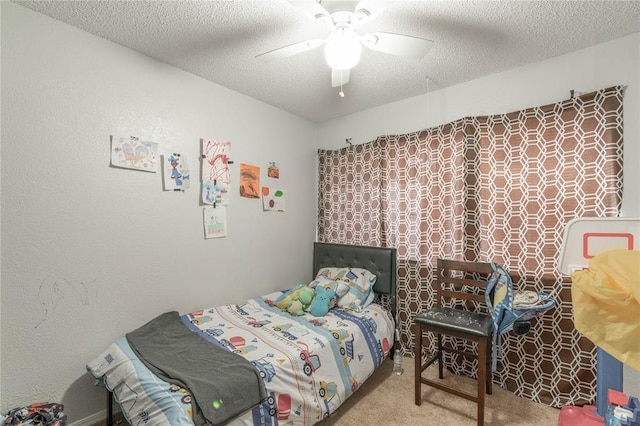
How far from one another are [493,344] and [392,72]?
7.36ft

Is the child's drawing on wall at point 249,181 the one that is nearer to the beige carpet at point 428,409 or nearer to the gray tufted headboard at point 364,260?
the gray tufted headboard at point 364,260

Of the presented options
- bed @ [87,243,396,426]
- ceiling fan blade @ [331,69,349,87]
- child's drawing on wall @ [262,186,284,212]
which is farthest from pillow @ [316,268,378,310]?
ceiling fan blade @ [331,69,349,87]

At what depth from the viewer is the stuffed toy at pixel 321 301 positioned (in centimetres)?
247

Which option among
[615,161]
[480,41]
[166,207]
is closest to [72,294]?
[166,207]

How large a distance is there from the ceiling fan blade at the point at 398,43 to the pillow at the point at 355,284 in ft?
6.30

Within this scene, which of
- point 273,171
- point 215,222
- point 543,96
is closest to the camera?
point 543,96

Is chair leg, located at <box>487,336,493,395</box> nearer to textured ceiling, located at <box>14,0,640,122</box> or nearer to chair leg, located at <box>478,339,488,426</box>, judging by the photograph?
chair leg, located at <box>478,339,488,426</box>

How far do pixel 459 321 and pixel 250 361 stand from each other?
4.78 feet

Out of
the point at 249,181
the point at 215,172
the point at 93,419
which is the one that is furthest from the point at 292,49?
the point at 93,419

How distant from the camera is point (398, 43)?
5.22 ft

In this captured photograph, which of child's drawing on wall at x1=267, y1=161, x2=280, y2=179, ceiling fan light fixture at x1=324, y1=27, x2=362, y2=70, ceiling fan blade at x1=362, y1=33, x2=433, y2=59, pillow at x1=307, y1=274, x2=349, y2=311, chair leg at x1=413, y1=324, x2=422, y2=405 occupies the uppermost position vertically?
ceiling fan blade at x1=362, y1=33, x2=433, y2=59

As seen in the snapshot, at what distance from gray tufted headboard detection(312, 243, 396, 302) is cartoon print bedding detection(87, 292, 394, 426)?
0.29 metres

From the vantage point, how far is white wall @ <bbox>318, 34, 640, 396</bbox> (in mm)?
1953

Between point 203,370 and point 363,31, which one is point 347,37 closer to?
point 363,31
